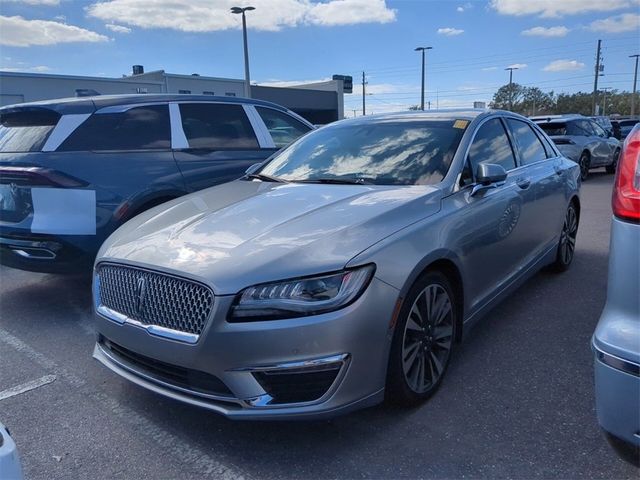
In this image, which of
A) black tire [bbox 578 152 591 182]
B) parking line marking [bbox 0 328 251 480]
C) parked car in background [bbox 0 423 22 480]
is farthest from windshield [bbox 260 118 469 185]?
black tire [bbox 578 152 591 182]

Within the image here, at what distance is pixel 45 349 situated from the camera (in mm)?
3840

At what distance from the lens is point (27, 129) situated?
4.69m

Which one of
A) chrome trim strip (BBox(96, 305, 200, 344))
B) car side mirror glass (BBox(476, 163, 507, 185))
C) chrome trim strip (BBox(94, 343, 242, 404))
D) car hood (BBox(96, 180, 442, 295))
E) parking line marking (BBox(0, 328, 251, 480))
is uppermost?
car side mirror glass (BBox(476, 163, 507, 185))

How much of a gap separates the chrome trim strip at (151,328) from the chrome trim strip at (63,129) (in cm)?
211

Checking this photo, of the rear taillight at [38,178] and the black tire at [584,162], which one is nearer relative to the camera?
the rear taillight at [38,178]

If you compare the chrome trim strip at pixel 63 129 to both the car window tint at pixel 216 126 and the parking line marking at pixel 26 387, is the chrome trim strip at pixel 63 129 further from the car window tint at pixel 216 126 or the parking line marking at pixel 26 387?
the parking line marking at pixel 26 387

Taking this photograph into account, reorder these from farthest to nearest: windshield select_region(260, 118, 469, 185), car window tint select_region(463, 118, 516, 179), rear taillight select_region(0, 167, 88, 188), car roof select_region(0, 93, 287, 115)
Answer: car roof select_region(0, 93, 287, 115) → rear taillight select_region(0, 167, 88, 188) → car window tint select_region(463, 118, 516, 179) → windshield select_region(260, 118, 469, 185)

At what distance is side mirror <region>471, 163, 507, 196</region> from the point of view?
10.9 feet

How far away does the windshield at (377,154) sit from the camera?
3.48 metres

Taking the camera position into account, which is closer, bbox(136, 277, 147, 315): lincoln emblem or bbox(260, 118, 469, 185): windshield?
bbox(136, 277, 147, 315): lincoln emblem

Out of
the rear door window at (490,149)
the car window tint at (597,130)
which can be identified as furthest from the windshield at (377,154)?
the car window tint at (597,130)

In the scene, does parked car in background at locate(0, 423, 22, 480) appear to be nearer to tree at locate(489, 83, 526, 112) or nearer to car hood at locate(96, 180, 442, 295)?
car hood at locate(96, 180, 442, 295)

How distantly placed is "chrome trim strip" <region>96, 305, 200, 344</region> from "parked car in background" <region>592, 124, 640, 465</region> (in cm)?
164

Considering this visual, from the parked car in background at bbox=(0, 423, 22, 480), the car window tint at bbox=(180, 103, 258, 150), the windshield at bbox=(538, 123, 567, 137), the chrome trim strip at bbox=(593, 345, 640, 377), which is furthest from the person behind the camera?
the windshield at bbox=(538, 123, 567, 137)
